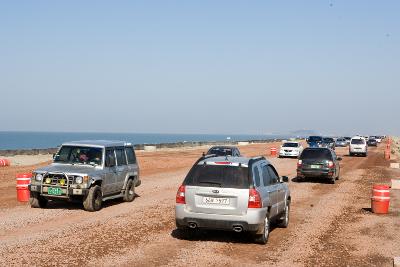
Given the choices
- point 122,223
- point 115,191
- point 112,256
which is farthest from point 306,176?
point 112,256

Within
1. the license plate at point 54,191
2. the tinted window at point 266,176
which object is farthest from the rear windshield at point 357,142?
the tinted window at point 266,176

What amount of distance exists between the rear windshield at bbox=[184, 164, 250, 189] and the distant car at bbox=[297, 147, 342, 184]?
49.8 feet

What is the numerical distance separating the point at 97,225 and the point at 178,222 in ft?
8.76

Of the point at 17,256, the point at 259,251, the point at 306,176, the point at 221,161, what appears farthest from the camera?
the point at 306,176

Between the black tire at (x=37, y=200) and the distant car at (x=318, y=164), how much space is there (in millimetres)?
13800

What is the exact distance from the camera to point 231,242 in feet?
36.7

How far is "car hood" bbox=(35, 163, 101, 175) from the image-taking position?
15.0 meters

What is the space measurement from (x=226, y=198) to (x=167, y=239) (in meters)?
1.72

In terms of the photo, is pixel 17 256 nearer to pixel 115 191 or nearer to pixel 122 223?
pixel 122 223

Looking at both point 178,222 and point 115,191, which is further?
point 115,191

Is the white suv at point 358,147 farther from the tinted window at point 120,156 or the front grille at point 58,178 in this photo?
the front grille at point 58,178

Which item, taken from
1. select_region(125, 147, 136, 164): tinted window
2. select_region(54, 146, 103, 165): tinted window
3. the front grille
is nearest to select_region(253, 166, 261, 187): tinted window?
the front grille

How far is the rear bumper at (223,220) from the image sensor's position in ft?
34.4

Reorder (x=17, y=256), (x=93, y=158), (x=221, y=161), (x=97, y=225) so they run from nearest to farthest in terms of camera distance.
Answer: (x=17, y=256), (x=221, y=161), (x=97, y=225), (x=93, y=158)
